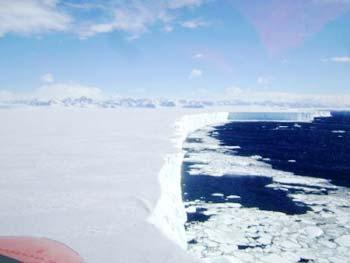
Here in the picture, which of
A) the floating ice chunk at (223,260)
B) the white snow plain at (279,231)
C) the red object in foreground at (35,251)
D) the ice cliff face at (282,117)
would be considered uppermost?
the red object in foreground at (35,251)

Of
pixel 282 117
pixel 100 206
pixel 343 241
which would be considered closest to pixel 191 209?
pixel 100 206

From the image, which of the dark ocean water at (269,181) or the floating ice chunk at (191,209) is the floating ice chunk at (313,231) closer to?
the dark ocean water at (269,181)

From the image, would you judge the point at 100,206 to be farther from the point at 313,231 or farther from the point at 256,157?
the point at 256,157

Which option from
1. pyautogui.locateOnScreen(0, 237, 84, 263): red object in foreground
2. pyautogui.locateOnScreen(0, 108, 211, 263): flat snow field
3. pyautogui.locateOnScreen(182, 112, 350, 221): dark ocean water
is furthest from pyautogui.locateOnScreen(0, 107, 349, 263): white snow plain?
pyautogui.locateOnScreen(0, 237, 84, 263): red object in foreground

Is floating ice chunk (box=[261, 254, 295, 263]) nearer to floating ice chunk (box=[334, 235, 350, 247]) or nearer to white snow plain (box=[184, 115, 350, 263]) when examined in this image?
white snow plain (box=[184, 115, 350, 263])

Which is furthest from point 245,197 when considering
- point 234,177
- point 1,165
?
point 1,165

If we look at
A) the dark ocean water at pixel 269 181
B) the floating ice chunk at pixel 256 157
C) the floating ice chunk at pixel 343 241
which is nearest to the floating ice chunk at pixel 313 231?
the floating ice chunk at pixel 343 241

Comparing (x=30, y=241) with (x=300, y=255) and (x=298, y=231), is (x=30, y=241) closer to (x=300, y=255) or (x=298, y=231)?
(x=300, y=255)
